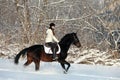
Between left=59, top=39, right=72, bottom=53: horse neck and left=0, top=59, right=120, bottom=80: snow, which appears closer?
left=0, top=59, right=120, bottom=80: snow

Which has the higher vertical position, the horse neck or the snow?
the horse neck

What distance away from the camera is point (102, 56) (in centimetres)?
1786

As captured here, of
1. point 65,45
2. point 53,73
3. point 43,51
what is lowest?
point 53,73

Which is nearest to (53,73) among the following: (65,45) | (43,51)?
(43,51)

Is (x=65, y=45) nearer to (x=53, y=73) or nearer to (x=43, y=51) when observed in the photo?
(x=43, y=51)

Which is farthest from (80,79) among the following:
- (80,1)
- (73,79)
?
(80,1)

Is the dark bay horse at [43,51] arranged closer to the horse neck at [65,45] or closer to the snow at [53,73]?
the horse neck at [65,45]

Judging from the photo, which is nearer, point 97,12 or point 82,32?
point 97,12

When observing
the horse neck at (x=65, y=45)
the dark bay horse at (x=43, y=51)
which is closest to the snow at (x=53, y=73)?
the dark bay horse at (x=43, y=51)

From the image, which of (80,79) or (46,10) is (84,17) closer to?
(46,10)

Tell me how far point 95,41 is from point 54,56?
10.1m

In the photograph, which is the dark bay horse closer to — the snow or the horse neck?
the horse neck

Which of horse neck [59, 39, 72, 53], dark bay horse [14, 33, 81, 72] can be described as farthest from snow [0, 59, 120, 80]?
horse neck [59, 39, 72, 53]

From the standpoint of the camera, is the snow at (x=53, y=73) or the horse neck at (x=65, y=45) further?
the horse neck at (x=65, y=45)
